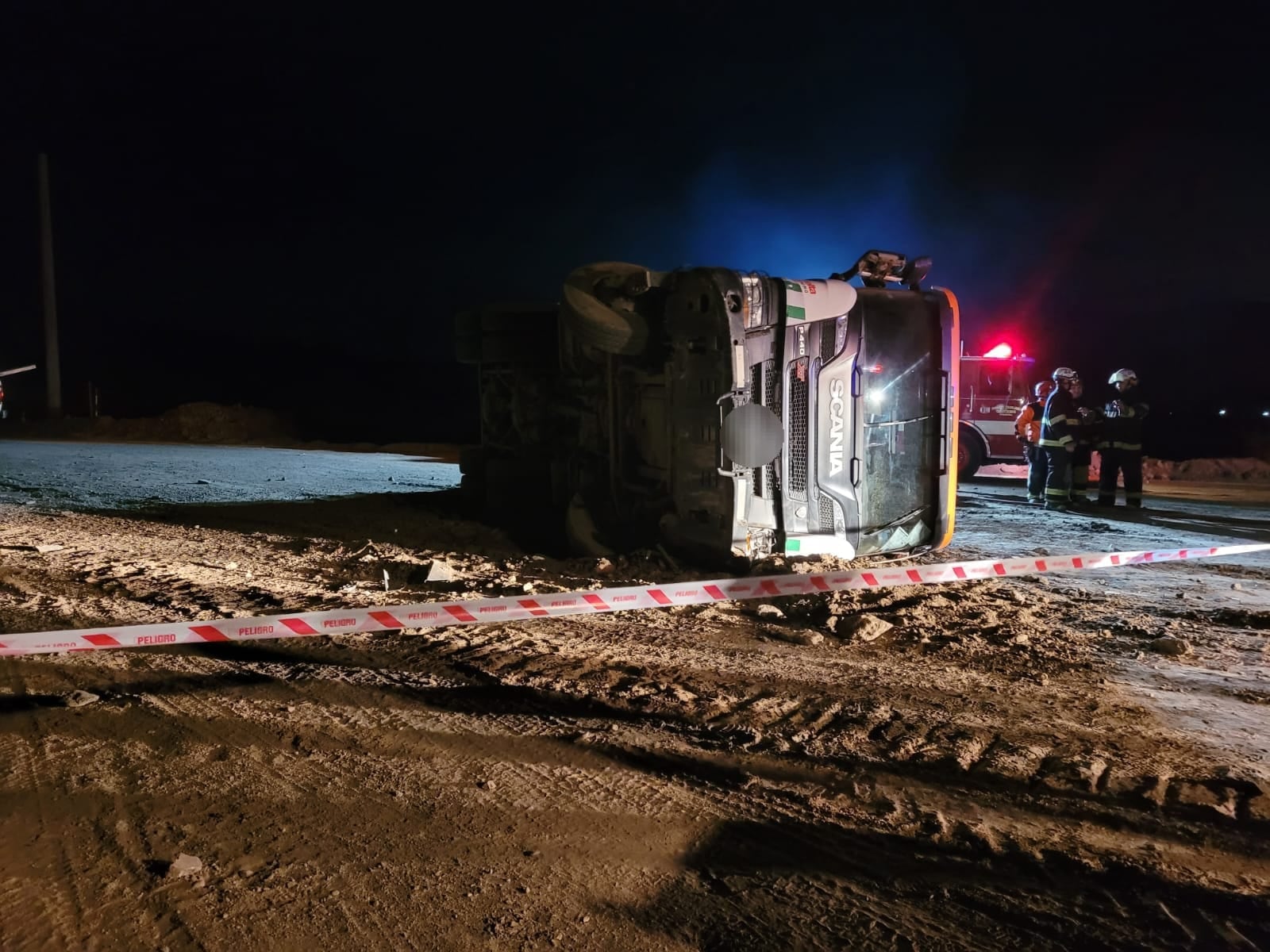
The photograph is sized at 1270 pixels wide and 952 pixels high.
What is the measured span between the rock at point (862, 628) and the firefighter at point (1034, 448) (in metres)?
7.96

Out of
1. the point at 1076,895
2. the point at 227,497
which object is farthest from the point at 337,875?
the point at 227,497

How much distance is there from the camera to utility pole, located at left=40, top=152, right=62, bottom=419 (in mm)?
27938

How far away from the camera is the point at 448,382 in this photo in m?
45.0

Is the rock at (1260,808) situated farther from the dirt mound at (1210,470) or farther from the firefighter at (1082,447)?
the dirt mound at (1210,470)

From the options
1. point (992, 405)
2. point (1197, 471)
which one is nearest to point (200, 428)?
point (992, 405)

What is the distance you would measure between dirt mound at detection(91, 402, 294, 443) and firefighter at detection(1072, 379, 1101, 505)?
19741mm

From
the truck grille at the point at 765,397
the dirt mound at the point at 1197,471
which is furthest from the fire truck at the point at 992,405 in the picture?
the truck grille at the point at 765,397

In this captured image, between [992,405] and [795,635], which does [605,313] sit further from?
[992,405]

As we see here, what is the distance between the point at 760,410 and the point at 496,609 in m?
2.50

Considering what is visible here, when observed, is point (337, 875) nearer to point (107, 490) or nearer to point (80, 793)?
point (80, 793)

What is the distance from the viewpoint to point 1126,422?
38.8 ft

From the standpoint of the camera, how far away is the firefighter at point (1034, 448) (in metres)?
12.7

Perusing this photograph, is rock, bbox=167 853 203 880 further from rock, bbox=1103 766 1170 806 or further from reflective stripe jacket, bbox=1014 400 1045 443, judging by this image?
reflective stripe jacket, bbox=1014 400 1045 443

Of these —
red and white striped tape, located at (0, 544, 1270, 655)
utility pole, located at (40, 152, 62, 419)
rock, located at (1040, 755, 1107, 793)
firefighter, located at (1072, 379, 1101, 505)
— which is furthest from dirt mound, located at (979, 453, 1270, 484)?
utility pole, located at (40, 152, 62, 419)
